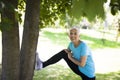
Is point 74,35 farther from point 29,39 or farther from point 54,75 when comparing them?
point 54,75

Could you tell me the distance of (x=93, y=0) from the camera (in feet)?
4.41

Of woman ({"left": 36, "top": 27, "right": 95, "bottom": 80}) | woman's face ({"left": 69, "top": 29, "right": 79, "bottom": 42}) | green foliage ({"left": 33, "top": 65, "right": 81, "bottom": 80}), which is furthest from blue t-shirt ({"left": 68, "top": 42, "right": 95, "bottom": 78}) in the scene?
green foliage ({"left": 33, "top": 65, "right": 81, "bottom": 80})

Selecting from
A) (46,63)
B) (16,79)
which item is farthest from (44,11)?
(16,79)

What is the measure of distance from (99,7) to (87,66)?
4268 mm

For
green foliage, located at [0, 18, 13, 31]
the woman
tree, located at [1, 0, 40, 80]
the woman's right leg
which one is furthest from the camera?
the woman's right leg

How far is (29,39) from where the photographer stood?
576 centimetres

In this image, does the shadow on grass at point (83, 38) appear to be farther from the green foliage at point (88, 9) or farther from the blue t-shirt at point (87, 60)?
the green foliage at point (88, 9)

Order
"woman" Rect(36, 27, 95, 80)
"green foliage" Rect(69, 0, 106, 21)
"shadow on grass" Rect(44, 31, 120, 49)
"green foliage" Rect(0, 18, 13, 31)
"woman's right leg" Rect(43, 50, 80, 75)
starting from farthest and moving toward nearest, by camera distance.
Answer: "shadow on grass" Rect(44, 31, 120, 49), "woman's right leg" Rect(43, 50, 80, 75), "woman" Rect(36, 27, 95, 80), "green foliage" Rect(0, 18, 13, 31), "green foliage" Rect(69, 0, 106, 21)

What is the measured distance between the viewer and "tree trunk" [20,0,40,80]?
554 centimetres

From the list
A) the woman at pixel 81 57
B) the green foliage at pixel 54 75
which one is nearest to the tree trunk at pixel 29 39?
the woman at pixel 81 57

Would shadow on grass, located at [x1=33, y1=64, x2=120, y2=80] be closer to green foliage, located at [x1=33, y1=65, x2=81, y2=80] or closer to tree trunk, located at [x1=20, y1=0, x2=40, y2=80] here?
green foliage, located at [x1=33, y1=65, x2=81, y2=80]

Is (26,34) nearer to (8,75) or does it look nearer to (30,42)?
(30,42)

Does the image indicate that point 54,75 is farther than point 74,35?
Yes

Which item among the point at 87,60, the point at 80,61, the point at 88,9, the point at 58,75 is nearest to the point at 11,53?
the point at 80,61
